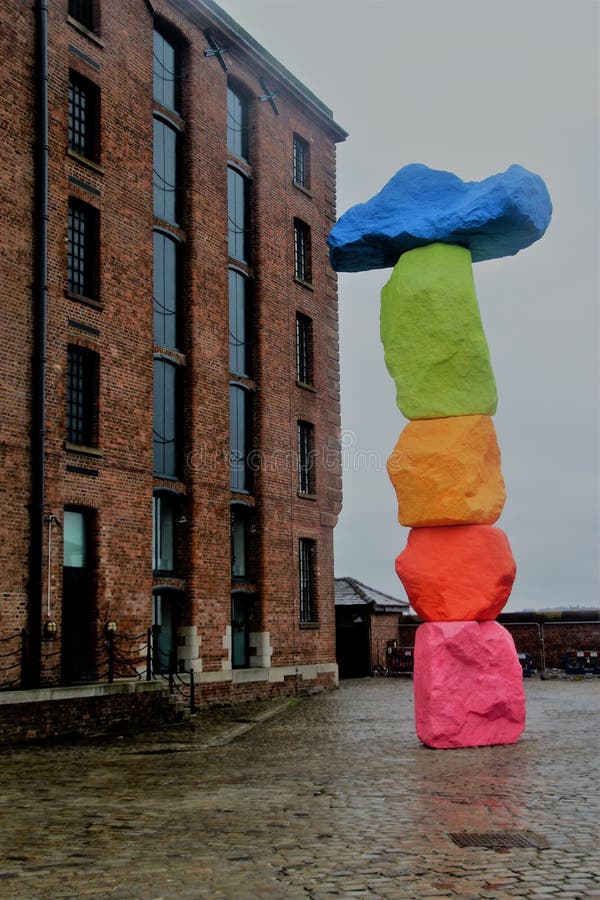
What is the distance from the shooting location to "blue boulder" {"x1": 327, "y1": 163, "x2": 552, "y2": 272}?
1530cm

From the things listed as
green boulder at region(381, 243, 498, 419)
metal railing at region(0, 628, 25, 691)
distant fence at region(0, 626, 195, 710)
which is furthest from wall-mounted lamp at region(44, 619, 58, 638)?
green boulder at region(381, 243, 498, 419)

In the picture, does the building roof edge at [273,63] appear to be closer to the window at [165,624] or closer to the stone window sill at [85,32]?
the stone window sill at [85,32]

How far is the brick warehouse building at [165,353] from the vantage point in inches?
747

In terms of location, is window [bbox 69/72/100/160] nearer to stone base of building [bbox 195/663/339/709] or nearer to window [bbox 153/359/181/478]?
window [bbox 153/359/181/478]

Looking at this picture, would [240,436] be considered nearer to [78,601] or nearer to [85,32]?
[78,601]

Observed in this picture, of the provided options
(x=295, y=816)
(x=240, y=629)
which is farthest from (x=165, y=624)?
(x=295, y=816)

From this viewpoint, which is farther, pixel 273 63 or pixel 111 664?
pixel 273 63

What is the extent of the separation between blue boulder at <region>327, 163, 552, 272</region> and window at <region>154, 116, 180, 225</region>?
27.3 feet

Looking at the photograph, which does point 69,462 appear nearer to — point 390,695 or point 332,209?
point 390,695

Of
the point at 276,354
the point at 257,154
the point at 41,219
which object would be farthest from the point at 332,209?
the point at 41,219

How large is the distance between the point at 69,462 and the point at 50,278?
3544mm

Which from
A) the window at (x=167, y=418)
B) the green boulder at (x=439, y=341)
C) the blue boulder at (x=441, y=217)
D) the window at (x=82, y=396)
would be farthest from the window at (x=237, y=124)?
the green boulder at (x=439, y=341)

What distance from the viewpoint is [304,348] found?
92.6 feet

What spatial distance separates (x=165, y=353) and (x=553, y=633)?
2022 centimetres
